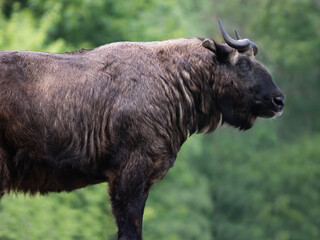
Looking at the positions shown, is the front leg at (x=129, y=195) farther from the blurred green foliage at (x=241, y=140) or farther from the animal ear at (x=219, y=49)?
the blurred green foliage at (x=241, y=140)

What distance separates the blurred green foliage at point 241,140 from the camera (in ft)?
76.4


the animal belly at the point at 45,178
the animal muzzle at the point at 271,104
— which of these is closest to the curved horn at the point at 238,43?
the animal muzzle at the point at 271,104

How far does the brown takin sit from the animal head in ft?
0.32

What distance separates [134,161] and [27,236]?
9.61 metres

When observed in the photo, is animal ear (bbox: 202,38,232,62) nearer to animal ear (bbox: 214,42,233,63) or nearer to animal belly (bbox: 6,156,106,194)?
animal ear (bbox: 214,42,233,63)

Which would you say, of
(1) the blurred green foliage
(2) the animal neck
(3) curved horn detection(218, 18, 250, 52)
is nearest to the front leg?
(2) the animal neck

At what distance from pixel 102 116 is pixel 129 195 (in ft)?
2.46

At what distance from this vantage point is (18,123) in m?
7.05

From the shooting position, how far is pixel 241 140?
3678 centimetres

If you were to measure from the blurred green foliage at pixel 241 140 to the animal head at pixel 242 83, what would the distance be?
14.4 metres

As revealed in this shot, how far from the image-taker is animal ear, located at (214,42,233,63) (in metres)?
7.98

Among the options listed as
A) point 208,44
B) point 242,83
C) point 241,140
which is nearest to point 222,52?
point 208,44

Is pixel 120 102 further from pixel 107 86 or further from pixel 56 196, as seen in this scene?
pixel 56 196

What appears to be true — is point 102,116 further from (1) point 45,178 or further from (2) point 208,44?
(2) point 208,44
